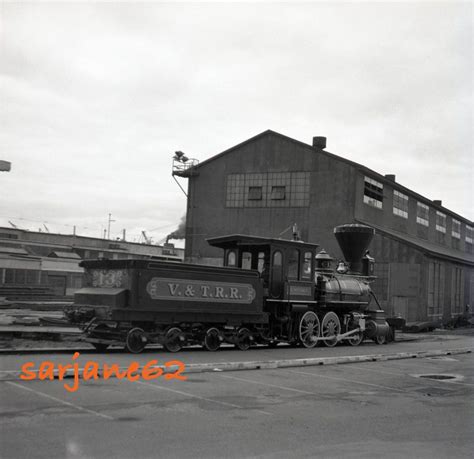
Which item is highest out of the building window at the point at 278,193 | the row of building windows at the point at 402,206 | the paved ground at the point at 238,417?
the row of building windows at the point at 402,206

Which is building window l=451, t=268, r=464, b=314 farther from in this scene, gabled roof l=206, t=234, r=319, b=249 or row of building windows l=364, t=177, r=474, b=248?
gabled roof l=206, t=234, r=319, b=249

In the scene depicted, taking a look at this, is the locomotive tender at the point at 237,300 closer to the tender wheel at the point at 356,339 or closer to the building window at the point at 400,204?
the tender wheel at the point at 356,339

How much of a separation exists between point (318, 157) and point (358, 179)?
262 centimetres

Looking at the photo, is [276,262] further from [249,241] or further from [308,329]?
[308,329]

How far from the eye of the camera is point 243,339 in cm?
1630

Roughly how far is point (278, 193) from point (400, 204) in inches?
418

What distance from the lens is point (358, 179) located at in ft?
117

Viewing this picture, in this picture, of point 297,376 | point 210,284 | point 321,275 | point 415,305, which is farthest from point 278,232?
point 297,376

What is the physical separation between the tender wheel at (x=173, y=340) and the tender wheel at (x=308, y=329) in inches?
176

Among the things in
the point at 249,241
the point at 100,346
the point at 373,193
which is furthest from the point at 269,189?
the point at 100,346

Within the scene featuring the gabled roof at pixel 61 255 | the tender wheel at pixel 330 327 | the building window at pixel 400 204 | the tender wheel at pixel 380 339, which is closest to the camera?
the tender wheel at pixel 330 327

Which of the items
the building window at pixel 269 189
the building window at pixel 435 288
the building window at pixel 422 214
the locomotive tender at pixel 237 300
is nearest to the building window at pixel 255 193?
the building window at pixel 269 189

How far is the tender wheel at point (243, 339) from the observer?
16.1 m

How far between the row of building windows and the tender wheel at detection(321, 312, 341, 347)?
18.6 metres
